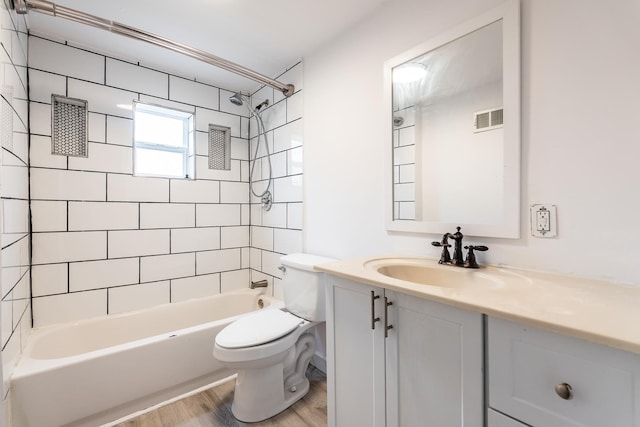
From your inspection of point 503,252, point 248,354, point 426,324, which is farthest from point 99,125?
point 503,252

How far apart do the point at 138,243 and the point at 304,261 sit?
1284mm

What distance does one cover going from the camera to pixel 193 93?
231cm

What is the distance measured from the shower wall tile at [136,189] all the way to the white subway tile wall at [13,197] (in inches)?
16.5

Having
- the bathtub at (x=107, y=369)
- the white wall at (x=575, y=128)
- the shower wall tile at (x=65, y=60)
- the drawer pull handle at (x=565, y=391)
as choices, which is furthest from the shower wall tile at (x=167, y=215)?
the drawer pull handle at (x=565, y=391)

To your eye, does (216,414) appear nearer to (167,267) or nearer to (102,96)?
(167,267)

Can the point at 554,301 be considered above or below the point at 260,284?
above

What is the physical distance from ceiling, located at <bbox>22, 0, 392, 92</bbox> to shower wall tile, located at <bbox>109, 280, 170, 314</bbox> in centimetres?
166

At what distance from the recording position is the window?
7.02 feet

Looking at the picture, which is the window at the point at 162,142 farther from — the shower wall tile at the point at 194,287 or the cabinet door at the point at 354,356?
the cabinet door at the point at 354,356

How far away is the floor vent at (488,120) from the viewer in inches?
44.1

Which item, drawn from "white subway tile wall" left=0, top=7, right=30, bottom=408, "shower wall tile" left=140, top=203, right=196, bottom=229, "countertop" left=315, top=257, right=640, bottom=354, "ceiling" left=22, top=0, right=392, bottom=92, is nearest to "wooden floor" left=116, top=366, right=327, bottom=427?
"white subway tile wall" left=0, top=7, right=30, bottom=408

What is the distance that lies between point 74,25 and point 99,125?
575 mm

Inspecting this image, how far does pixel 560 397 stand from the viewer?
0.62m

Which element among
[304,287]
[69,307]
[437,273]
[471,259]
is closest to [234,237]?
[304,287]
